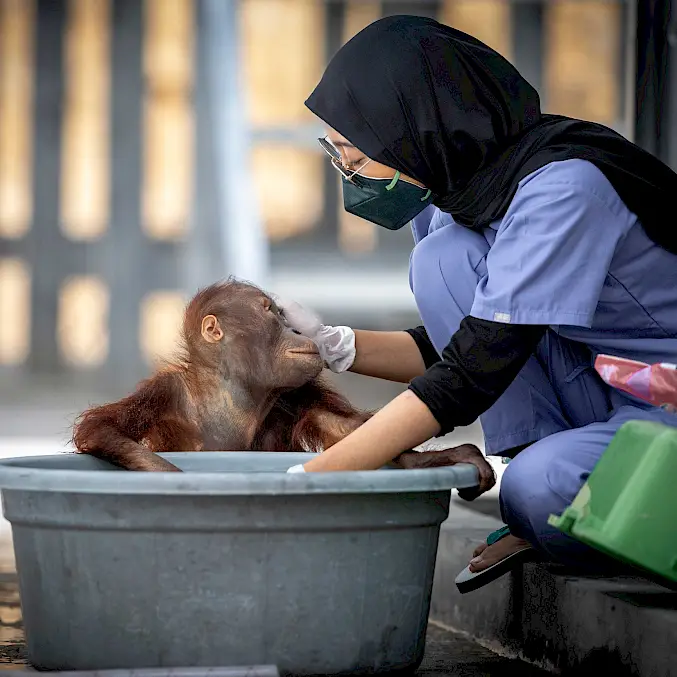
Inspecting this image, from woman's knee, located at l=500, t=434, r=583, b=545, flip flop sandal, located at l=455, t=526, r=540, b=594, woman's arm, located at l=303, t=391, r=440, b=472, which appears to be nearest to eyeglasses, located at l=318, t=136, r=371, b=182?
woman's arm, located at l=303, t=391, r=440, b=472

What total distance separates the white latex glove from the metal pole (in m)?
2.85

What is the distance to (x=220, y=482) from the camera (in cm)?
186

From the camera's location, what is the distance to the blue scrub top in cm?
220

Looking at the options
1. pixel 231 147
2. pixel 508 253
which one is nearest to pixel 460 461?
pixel 508 253

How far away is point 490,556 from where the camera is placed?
2609mm

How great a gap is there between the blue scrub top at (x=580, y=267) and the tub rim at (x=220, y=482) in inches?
15.0

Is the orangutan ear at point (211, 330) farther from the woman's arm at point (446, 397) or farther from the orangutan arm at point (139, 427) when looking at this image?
the woman's arm at point (446, 397)

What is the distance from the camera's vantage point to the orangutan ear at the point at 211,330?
2723 millimetres

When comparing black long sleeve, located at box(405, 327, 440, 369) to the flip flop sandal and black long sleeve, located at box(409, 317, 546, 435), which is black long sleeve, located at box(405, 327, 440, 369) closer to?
the flip flop sandal

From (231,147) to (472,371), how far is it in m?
3.83

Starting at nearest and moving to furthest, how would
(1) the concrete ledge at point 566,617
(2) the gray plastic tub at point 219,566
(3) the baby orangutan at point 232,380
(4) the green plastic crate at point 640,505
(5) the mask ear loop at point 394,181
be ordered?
1. (4) the green plastic crate at point 640,505
2. (2) the gray plastic tub at point 219,566
3. (1) the concrete ledge at point 566,617
4. (5) the mask ear loop at point 394,181
5. (3) the baby orangutan at point 232,380

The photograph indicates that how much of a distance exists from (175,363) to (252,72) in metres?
4.52

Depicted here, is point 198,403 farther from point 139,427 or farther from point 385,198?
point 385,198

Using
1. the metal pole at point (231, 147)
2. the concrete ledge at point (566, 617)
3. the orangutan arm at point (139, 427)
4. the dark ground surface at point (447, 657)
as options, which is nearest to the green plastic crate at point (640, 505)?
the concrete ledge at point (566, 617)
